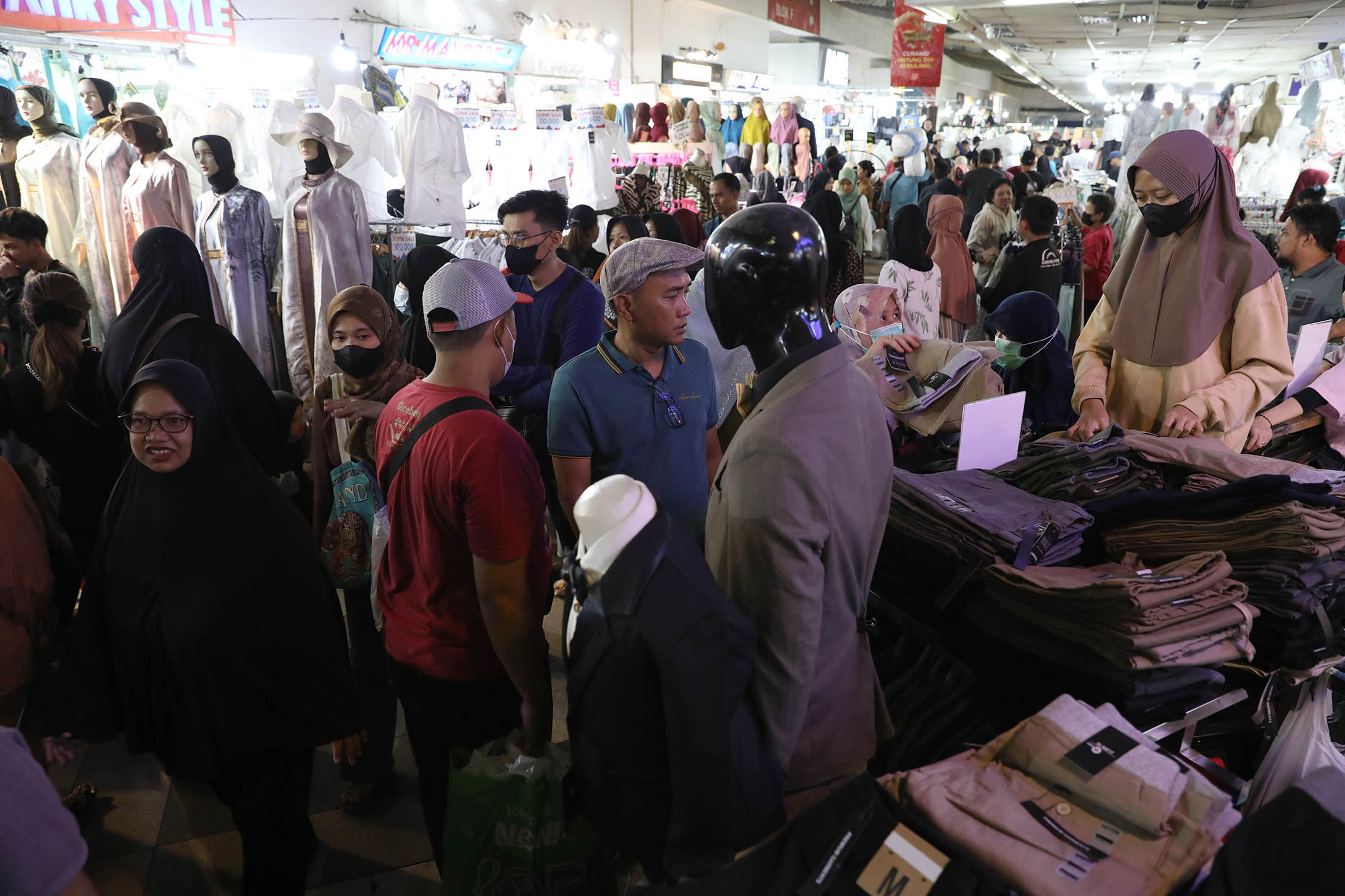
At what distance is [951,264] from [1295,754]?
4671 millimetres

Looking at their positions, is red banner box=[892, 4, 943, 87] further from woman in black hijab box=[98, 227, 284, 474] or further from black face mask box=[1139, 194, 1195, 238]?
woman in black hijab box=[98, 227, 284, 474]

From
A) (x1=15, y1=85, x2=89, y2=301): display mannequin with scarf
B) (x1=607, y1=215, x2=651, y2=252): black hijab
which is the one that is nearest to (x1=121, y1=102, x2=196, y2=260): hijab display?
(x1=15, y1=85, x2=89, y2=301): display mannequin with scarf

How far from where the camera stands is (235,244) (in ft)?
18.1

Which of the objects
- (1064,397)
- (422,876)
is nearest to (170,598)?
(422,876)

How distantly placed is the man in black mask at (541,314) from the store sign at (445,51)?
820 cm

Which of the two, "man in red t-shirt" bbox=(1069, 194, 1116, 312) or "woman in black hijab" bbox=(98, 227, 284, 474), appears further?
"man in red t-shirt" bbox=(1069, 194, 1116, 312)

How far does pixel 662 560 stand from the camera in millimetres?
1145

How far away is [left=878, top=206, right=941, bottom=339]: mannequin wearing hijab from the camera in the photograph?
4.76 m

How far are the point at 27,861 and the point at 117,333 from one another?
2.69 m

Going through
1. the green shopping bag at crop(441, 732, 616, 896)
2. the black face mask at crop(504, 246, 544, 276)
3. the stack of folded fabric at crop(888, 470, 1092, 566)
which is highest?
the black face mask at crop(504, 246, 544, 276)

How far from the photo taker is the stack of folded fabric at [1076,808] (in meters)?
1.08

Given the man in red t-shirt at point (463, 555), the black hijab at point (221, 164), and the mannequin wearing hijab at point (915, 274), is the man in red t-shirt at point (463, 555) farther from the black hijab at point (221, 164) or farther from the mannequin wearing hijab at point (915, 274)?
the black hijab at point (221, 164)

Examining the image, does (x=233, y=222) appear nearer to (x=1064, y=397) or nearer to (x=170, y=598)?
(x=170, y=598)

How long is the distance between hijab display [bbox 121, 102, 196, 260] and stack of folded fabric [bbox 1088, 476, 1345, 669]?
5858 mm
